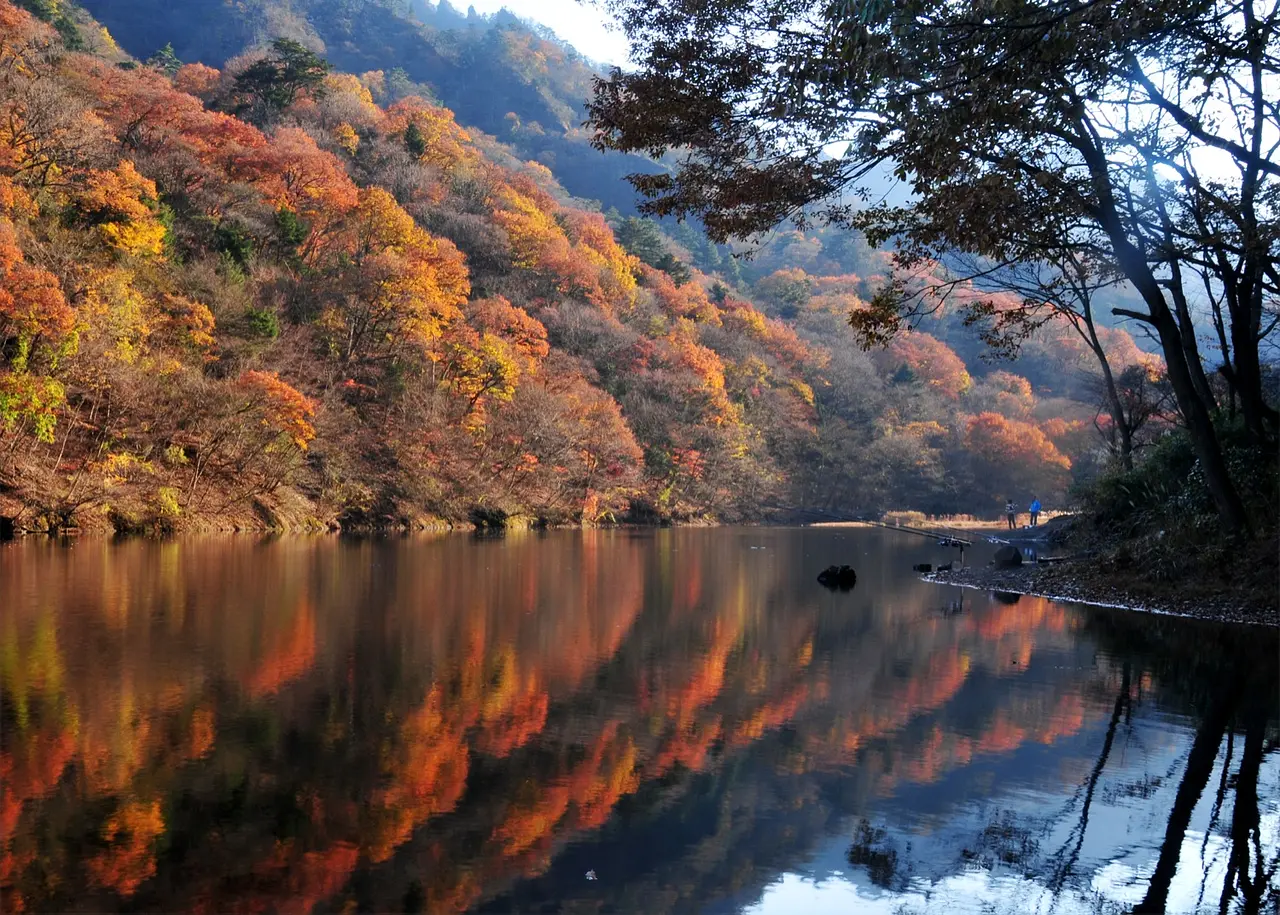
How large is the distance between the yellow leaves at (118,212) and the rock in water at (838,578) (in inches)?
829

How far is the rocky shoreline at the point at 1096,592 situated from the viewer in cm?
1254

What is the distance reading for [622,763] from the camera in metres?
6.04

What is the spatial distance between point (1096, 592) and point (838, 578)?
3.97 m

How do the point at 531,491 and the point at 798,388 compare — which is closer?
the point at 531,491

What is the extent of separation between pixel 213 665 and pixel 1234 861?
697 cm

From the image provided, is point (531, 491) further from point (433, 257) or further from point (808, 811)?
point (808, 811)

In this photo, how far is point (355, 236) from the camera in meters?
39.2

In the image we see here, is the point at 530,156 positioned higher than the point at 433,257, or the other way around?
the point at 530,156

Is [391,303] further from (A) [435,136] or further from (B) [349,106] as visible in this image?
(B) [349,106]

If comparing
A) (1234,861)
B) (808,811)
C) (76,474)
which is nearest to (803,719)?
(808,811)

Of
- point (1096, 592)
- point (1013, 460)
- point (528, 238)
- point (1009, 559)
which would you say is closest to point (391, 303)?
point (528, 238)

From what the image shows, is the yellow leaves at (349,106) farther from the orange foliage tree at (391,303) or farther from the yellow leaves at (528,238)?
the orange foliage tree at (391,303)

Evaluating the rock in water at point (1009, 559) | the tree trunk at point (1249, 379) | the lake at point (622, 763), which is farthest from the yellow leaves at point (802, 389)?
the lake at point (622, 763)

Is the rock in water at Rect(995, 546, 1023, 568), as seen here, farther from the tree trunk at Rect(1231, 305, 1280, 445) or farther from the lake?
the lake
